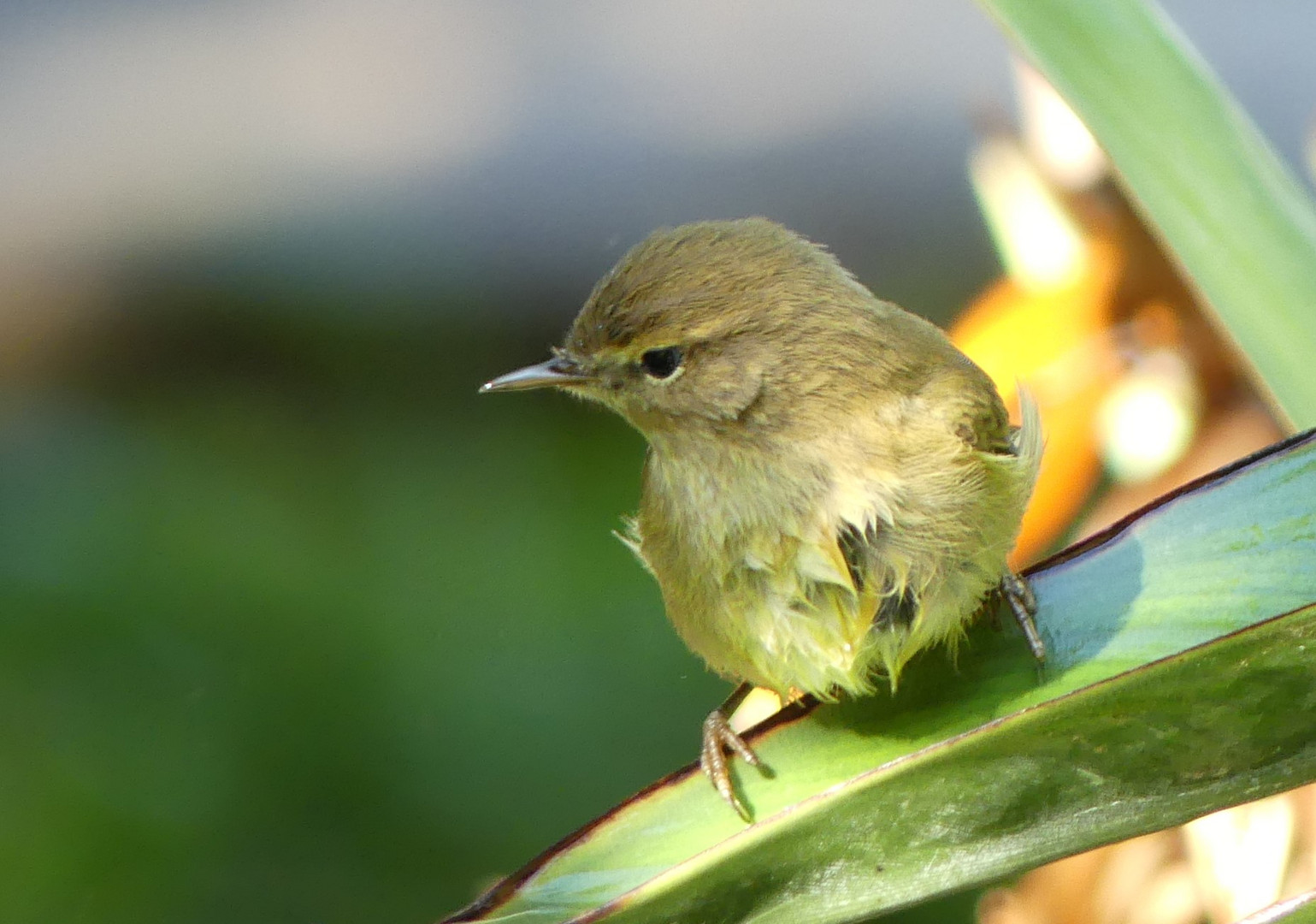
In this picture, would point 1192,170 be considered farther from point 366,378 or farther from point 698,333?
point 366,378

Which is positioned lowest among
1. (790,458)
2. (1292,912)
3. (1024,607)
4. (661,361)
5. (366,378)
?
(1292,912)

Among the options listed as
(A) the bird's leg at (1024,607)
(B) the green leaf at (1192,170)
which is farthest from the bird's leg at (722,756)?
(B) the green leaf at (1192,170)

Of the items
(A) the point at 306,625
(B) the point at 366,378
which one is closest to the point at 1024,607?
(A) the point at 306,625

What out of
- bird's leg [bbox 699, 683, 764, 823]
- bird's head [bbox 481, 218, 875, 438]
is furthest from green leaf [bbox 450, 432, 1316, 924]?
bird's head [bbox 481, 218, 875, 438]

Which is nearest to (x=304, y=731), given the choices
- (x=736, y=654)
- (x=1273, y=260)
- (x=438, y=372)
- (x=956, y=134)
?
(x=438, y=372)

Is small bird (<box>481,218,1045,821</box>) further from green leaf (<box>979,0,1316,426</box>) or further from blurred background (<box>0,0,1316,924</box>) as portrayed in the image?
blurred background (<box>0,0,1316,924</box>)

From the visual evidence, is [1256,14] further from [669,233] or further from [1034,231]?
[669,233]

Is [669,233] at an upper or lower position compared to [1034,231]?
upper

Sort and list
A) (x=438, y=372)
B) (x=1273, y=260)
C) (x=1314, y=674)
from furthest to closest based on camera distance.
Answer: (x=438, y=372) < (x=1273, y=260) < (x=1314, y=674)
